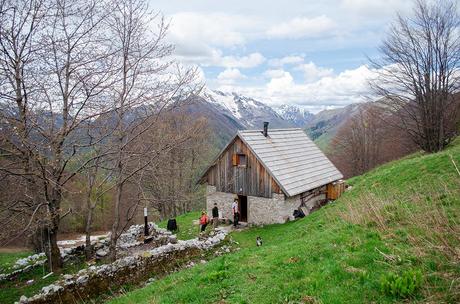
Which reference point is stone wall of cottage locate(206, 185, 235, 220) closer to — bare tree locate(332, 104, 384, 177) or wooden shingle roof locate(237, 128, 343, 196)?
wooden shingle roof locate(237, 128, 343, 196)

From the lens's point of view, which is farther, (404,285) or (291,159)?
(291,159)

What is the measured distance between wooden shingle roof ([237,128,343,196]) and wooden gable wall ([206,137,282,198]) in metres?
0.53

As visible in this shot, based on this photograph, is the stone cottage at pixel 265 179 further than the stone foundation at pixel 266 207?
Yes

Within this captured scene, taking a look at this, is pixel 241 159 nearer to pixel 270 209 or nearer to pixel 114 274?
pixel 270 209

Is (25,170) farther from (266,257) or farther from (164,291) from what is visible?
(266,257)

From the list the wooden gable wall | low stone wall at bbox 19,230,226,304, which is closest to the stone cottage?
the wooden gable wall

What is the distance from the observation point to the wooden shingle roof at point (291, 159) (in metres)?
21.3

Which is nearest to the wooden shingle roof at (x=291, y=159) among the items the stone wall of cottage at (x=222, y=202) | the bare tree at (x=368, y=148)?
the stone wall of cottage at (x=222, y=202)

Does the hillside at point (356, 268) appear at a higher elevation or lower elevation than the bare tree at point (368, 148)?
lower

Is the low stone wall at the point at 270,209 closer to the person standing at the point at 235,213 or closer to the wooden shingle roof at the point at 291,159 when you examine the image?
the person standing at the point at 235,213

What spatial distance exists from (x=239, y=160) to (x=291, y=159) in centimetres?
387

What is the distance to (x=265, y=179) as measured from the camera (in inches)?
836

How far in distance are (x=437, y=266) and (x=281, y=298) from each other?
2.56 metres

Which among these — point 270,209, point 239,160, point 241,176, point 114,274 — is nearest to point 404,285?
point 114,274
